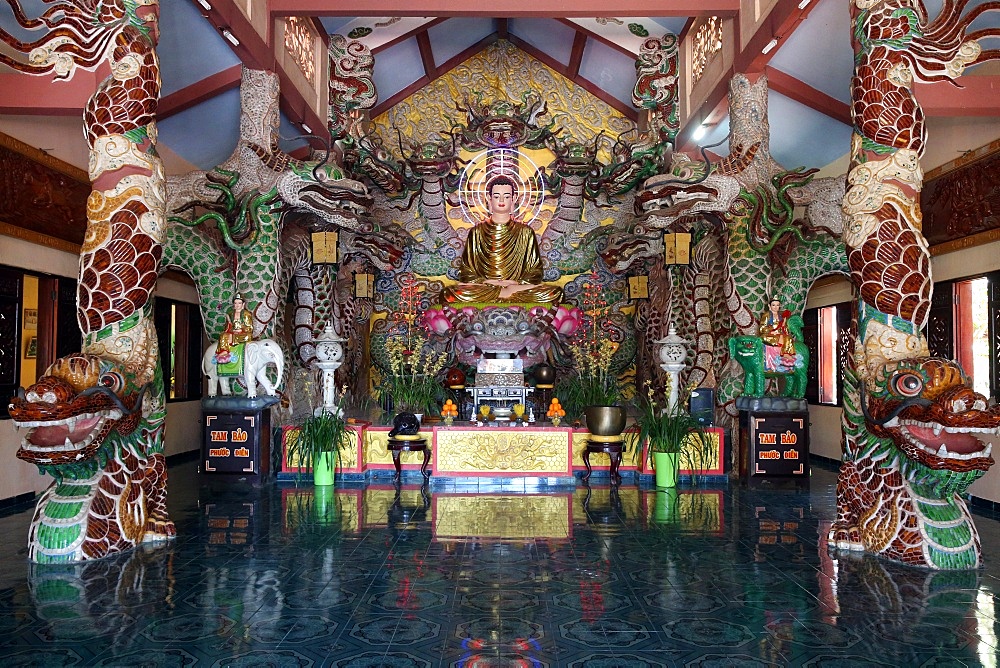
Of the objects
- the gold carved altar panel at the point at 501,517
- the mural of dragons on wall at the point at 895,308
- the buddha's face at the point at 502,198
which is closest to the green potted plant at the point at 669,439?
the gold carved altar panel at the point at 501,517

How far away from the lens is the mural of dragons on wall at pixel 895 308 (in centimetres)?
380

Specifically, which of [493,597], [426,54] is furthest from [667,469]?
[426,54]

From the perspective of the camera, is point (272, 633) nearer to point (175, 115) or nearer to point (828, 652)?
point (828, 652)

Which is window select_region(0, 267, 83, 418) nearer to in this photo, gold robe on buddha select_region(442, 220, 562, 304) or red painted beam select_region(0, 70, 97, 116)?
red painted beam select_region(0, 70, 97, 116)

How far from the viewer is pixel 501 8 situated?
7477 mm

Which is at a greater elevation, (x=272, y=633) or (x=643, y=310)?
(x=643, y=310)

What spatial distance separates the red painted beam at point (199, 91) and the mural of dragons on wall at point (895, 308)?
567 centimetres

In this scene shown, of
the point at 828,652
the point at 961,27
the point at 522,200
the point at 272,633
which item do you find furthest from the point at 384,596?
the point at 522,200

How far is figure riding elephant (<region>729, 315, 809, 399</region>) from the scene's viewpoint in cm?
651

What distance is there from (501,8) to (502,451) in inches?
175

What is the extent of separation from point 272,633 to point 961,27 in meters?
4.70

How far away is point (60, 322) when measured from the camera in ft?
20.3

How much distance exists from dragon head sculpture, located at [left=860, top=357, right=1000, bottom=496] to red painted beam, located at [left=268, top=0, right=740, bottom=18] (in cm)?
506

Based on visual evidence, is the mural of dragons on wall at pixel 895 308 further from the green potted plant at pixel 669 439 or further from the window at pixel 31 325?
the window at pixel 31 325
